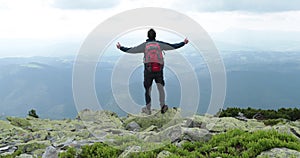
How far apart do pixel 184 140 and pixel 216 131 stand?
2.15m

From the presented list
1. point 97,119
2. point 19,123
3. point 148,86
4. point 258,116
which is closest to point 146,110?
point 148,86

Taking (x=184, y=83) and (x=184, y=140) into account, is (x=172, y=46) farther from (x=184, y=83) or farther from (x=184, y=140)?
(x=184, y=140)

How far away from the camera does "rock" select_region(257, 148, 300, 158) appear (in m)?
8.25

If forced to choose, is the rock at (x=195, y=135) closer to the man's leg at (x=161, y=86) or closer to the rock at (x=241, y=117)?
the man's leg at (x=161, y=86)

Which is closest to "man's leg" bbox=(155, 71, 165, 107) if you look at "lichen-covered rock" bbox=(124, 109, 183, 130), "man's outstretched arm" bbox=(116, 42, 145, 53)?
"lichen-covered rock" bbox=(124, 109, 183, 130)

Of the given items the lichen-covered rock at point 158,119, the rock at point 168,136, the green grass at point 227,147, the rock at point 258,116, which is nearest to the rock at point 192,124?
the lichen-covered rock at point 158,119

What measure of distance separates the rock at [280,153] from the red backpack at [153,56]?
7253 mm

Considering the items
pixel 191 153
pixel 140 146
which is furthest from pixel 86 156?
pixel 191 153

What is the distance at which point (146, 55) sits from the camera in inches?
582

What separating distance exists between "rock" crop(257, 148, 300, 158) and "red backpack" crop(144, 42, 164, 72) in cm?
725

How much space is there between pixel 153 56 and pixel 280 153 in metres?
7.65

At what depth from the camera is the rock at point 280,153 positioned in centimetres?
825

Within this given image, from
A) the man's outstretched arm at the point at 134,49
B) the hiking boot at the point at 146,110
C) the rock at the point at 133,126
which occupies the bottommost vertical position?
the rock at the point at 133,126

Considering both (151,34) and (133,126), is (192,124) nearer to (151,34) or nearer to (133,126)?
(133,126)
